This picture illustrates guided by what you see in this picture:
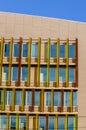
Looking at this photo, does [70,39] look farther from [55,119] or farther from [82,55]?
[55,119]

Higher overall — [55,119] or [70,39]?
[70,39]

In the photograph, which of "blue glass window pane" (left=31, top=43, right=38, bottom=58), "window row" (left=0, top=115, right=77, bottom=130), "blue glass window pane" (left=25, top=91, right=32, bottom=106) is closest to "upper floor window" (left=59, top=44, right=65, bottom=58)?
"blue glass window pane" (left=31, top=43, right=38, bottom=58)

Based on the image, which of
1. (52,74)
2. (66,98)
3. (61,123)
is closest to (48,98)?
(66,98)

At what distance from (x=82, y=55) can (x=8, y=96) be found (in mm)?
→ 10237

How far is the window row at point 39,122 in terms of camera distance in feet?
230

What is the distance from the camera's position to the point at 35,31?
72.7m

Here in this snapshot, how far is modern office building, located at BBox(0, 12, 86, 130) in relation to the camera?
2773 inches

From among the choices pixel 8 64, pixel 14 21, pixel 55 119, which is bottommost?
pixel 55 119

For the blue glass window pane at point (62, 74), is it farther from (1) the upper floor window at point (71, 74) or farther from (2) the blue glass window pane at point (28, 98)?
(2) the blue glass window pane at point (28, 98)

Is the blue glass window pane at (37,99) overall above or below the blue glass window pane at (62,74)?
below

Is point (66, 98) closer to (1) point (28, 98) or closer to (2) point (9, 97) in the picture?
(1) point (28, 98)

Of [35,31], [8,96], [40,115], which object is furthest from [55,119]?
[35,31]

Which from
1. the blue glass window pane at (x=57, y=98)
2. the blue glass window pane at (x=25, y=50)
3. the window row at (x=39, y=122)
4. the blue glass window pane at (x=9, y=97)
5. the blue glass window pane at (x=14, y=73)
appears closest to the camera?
the window row at (x=39, y=122)

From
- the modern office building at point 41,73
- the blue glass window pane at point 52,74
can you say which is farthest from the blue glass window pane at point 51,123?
the blue glass window pane at point 52,74
